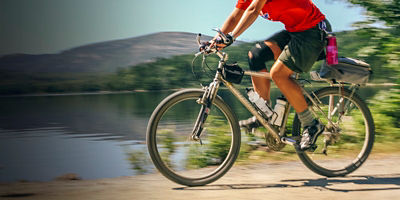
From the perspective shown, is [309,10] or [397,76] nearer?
[309,10]

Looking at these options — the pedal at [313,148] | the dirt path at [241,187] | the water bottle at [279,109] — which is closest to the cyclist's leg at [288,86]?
the water bottle at [279,109]

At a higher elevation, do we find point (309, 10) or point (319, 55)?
point (309, 10)

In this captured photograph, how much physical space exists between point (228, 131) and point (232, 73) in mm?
546

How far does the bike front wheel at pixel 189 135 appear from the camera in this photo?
13.1 ft

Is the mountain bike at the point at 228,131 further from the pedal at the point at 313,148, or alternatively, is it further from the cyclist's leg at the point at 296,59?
the cyclist's leg at the point at 296,59

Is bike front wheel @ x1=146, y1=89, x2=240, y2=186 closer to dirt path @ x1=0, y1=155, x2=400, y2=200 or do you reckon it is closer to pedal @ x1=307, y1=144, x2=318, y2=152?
dirt path @ x1=0, y1=155, x2=400, y2=200

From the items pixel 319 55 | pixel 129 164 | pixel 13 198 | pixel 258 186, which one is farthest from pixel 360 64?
pixel 129 164

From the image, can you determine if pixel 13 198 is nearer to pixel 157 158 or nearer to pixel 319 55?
pixel 157 158

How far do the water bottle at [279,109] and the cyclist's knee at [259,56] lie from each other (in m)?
0.38

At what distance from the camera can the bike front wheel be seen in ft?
13.1

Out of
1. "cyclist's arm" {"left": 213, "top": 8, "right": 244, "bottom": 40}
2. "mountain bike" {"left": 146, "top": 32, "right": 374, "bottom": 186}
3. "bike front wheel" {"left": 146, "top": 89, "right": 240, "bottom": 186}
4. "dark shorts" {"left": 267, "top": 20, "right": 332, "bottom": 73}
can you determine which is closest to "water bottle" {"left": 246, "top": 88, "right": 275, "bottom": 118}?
"mountain bike" {"left": 146, "top": 32, "right": 374, "bottom": 186}

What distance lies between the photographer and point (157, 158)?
13.3 ft

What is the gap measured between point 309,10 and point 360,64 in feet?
2.55

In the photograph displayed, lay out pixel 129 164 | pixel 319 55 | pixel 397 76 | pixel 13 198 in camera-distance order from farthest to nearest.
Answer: pixel 129 164 → pixel 397 76 → pixel 319 55 → pixel 13 198
